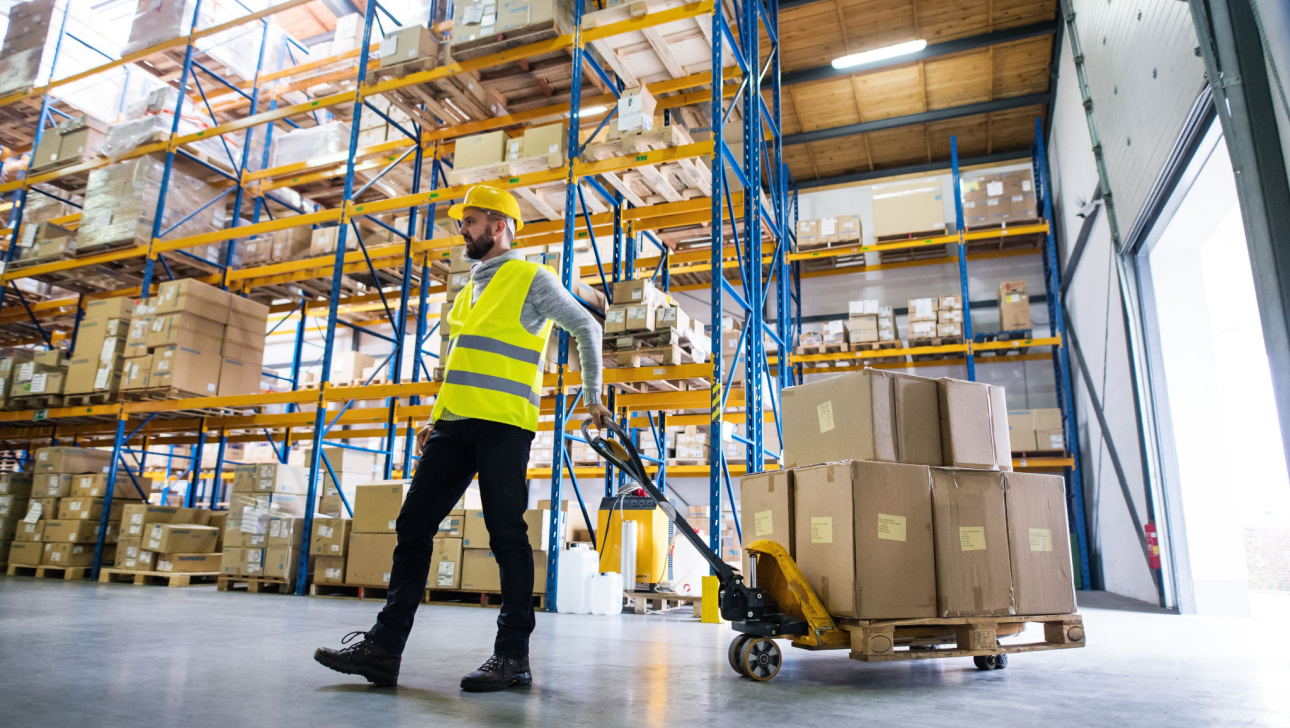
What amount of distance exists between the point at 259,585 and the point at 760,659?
688cm

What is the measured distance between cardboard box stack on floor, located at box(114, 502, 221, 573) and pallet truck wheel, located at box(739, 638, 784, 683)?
8032mm

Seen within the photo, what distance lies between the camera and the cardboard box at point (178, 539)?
28.0 feet

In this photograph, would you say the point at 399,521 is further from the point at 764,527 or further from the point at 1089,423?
the point at 1089,423

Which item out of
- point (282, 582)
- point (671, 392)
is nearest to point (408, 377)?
point (282, 582)

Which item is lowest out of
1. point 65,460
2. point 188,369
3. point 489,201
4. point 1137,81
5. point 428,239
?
point 65,460

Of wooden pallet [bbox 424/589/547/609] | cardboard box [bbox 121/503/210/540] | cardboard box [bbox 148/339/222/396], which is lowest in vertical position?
wooden pallet [bbox 424/589/547/609]

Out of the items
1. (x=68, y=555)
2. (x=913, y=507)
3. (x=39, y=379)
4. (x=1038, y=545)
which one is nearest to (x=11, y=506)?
(x=68, y=555)

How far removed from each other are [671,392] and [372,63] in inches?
198

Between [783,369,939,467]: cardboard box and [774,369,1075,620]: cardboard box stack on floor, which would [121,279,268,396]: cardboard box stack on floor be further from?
[783,369,939,467]: cardboard box

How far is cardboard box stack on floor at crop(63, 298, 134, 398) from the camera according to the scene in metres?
9.40

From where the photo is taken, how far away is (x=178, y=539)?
861cm

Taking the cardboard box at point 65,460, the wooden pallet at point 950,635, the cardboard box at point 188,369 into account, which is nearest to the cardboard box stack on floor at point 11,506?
the cardboard box at point 65,460

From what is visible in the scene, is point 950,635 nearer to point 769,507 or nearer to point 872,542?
point 872,542

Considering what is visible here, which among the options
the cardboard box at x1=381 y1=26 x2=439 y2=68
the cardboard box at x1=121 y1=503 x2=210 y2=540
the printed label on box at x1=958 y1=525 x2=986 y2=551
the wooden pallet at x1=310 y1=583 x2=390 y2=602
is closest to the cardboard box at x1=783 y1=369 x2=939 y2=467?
the printed label on box at x1=958 y1=525 x2=986 y2=551
